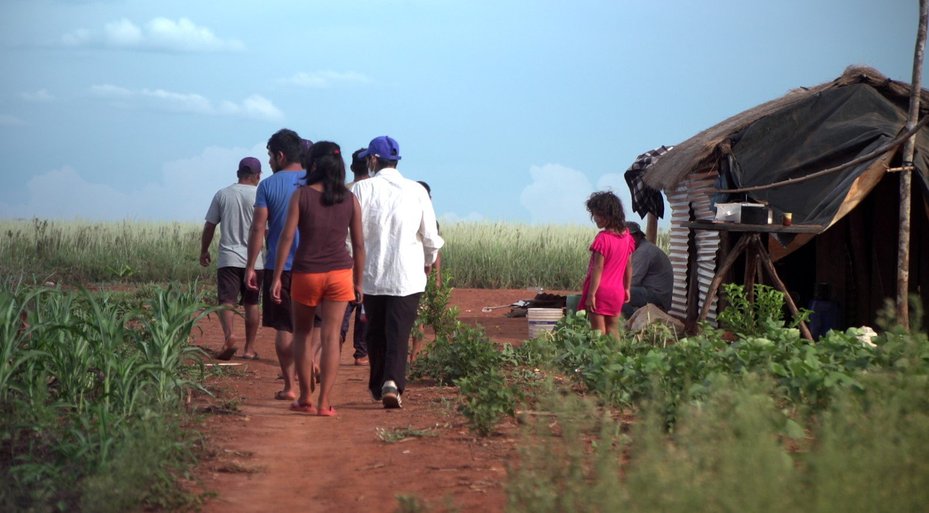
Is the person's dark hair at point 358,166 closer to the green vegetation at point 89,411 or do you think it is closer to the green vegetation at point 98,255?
the green vegetation at point 89,411

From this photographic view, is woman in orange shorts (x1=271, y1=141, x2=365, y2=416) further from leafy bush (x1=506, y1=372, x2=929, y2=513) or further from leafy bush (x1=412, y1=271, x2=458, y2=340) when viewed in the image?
leafy bush (x1=412, y1=271, x2=458, y2=340)

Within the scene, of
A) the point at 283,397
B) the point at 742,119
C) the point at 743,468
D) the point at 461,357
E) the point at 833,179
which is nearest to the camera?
the point at 743,468

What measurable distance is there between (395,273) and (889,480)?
4594 mm

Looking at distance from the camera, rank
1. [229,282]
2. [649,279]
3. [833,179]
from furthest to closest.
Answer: [649,279] → [833,179] → [229,282]

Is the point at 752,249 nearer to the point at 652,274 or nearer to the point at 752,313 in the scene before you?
the point at 752,313

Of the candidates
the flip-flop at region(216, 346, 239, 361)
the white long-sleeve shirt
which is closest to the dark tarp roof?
the white long-sleeve shirt

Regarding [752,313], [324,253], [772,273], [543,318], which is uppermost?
[772,273]

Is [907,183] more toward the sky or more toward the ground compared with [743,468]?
more toward the sky

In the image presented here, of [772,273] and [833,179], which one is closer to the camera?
[772,273]

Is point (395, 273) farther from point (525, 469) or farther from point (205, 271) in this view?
point (205, 271)

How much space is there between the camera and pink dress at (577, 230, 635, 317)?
9695 millimetres

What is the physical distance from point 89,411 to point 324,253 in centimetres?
188

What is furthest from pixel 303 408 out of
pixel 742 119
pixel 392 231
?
pixel 742 119

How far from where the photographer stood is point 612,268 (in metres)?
9.77
